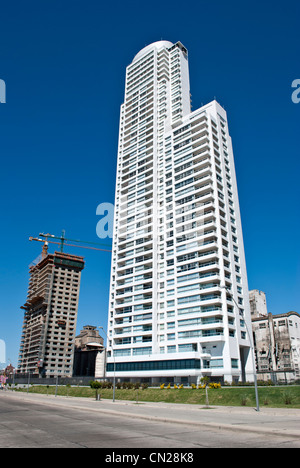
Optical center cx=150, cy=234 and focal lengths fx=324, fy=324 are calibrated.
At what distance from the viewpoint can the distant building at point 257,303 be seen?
332 ft

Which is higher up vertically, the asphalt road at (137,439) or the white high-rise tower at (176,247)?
the white high-rise tower at (176,247)

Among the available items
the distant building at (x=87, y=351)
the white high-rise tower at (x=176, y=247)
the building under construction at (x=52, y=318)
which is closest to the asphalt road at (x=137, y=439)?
the white high-rise tower at (x=176, y=247)

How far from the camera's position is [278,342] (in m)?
88.4

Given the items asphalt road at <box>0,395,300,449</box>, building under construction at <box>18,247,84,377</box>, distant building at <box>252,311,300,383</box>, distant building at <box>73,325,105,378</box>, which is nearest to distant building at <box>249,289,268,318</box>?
distant building at <box>252,311,300,383</box>

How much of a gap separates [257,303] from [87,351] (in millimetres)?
89700

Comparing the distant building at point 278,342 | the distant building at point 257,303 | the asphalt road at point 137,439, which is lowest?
the asphalt road at point 137,439

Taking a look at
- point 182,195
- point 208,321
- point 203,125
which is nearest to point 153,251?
point 182,195

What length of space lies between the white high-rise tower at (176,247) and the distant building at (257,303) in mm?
30418

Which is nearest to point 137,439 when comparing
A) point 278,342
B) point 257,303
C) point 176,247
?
point 176,247

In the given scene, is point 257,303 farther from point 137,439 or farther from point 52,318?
point 52,318

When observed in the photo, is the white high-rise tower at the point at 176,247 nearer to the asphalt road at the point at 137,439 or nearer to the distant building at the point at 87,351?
the asphalt road at the point at 137,439

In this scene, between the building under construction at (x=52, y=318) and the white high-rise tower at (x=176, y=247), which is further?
the building under construction at (x=52, y=318)

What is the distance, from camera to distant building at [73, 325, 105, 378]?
14649 cm

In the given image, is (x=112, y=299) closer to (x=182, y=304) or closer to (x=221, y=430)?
(x=182, y=304)
